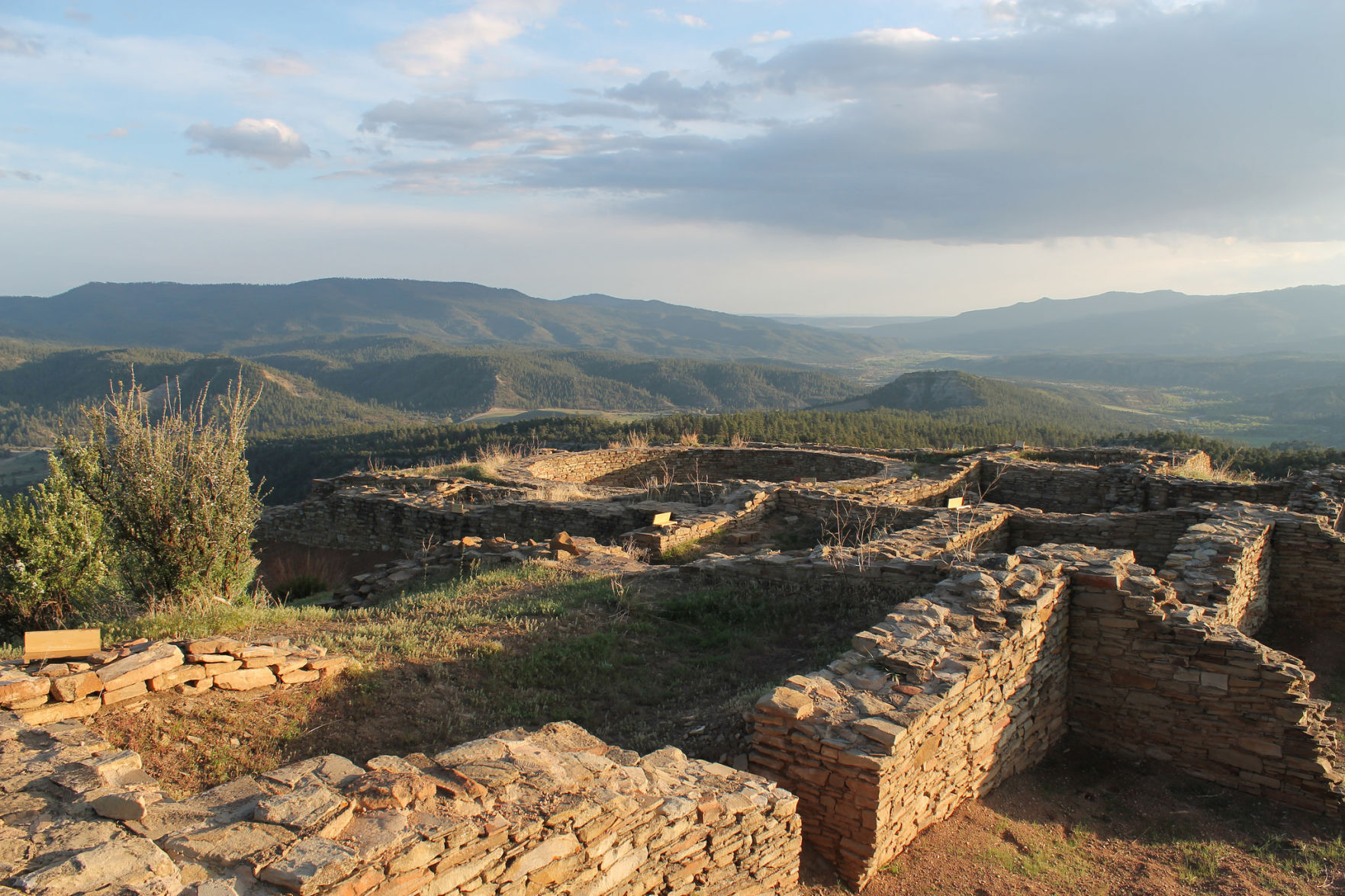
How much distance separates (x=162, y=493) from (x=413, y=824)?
20.2 feet

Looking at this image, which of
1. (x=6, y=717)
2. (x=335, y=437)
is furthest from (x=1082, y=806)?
(x=335, y=437)

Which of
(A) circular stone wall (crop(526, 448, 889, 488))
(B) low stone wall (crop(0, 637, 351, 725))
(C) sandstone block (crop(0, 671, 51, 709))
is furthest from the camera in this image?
(A) circular stone wall (crop(526, 448, 889, 488))

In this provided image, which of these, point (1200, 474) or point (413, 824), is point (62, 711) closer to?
point (413, 824)

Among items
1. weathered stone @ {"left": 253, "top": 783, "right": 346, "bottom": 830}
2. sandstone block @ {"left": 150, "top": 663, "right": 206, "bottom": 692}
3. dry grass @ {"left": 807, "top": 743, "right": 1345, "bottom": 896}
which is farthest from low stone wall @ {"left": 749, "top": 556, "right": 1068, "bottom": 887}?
sandstone block @ {"left": 150, "top": 663, "right": 206, "bottom": 692}

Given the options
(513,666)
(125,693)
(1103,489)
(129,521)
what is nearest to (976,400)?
(1103,489)

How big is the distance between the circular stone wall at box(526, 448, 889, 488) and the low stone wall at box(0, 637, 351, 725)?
13.3 metres

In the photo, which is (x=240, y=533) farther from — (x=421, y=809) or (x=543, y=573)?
(x=421, y=809)

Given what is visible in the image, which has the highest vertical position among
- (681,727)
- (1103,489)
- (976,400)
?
(1103,489)

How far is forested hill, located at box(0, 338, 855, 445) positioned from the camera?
406ft

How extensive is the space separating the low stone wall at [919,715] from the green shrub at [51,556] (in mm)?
6729

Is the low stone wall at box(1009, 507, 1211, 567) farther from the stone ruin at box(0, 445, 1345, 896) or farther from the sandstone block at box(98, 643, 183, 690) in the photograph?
the sandstone block at box(98, 643, 183, 690)

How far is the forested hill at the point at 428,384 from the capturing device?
123625 millimetres

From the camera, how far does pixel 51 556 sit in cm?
726

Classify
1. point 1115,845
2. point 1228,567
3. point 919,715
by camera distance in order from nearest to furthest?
point 919,715 < point 1115,845 < point 1228,567
